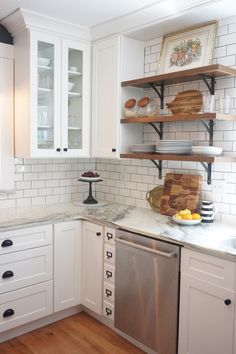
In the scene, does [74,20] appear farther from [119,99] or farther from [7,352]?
[7,352]

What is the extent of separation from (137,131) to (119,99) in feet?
1.11

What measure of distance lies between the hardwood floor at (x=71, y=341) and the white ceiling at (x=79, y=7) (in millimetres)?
2491

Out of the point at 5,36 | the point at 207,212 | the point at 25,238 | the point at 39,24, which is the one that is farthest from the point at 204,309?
the point at 5,36

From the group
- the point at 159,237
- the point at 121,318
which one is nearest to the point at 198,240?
the point at 159,237

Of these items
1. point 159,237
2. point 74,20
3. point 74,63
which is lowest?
point 159,237

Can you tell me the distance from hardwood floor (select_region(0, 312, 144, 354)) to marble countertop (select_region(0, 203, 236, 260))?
871 mm

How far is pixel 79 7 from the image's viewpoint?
269cm

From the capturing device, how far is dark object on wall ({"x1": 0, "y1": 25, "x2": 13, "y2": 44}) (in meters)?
3.04

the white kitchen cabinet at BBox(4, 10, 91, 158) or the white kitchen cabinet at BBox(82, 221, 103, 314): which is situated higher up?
the white kitchen cabinet at BBox(4, 10, 91, 158)

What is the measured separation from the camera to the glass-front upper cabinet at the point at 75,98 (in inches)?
124

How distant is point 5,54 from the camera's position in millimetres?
3055

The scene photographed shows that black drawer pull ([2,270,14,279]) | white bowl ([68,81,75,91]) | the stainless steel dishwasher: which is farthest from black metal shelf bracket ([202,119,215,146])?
black drawer pull ([2,270,14,279])

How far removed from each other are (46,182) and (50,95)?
842 mm

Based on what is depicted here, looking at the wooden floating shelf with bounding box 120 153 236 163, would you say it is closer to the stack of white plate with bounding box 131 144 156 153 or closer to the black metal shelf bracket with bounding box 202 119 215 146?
the stack of white plate with bounding box 131 144 156 153
